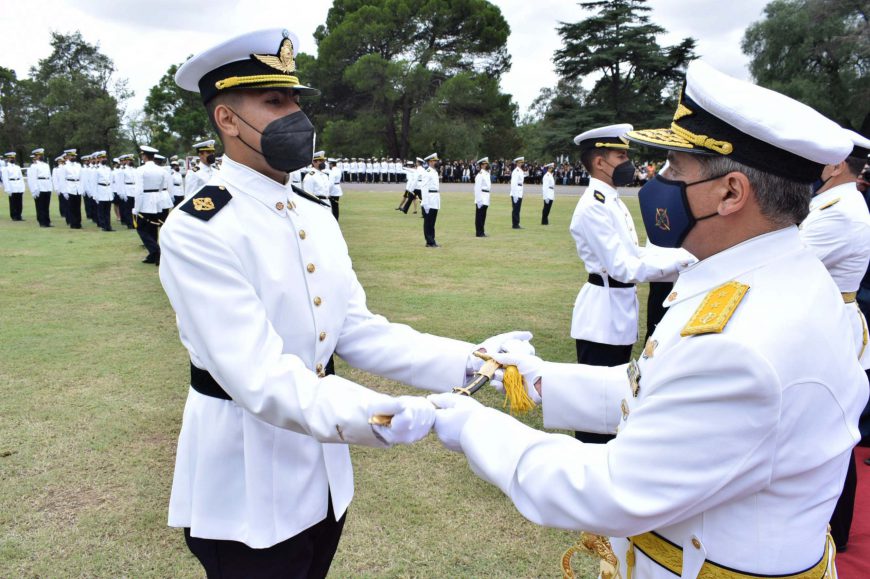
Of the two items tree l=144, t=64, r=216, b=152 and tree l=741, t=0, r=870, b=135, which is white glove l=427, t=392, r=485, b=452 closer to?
tree l=741, t=0, r=870, b=135

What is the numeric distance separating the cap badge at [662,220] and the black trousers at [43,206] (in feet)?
65.4

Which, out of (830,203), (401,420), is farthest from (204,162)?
(401,420)

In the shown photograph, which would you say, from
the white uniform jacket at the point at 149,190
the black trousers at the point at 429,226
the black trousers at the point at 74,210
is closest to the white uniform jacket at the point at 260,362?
the white uniform jacket at the point at 149,190

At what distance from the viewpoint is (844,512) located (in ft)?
11.2

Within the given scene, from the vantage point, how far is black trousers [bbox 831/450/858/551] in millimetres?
3369

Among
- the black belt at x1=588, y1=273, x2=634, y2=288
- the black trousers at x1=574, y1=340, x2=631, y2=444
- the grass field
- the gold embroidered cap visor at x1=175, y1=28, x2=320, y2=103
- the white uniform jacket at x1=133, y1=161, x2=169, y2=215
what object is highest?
the gold embroidered cap visor at x1=175, y1=28, x2=320, y2=103

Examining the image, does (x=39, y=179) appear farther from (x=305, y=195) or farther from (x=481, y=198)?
(x=305, y=195)

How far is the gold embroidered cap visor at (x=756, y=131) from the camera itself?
1472 mm

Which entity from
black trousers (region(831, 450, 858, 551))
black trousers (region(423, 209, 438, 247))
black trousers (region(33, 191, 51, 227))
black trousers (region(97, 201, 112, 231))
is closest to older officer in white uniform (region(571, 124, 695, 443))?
black trousers (region(831, 450, 858, 551))

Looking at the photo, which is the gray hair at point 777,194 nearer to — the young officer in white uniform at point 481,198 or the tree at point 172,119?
the young officer in white uniform at point 481,198

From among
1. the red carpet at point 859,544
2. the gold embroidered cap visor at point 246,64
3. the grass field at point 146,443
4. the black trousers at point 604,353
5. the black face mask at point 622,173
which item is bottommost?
the red carpet at point 859,544

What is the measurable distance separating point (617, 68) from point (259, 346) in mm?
46111

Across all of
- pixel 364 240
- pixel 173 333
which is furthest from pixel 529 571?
pixel 364 240

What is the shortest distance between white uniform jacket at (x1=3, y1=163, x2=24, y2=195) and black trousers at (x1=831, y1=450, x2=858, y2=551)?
2190 cm
